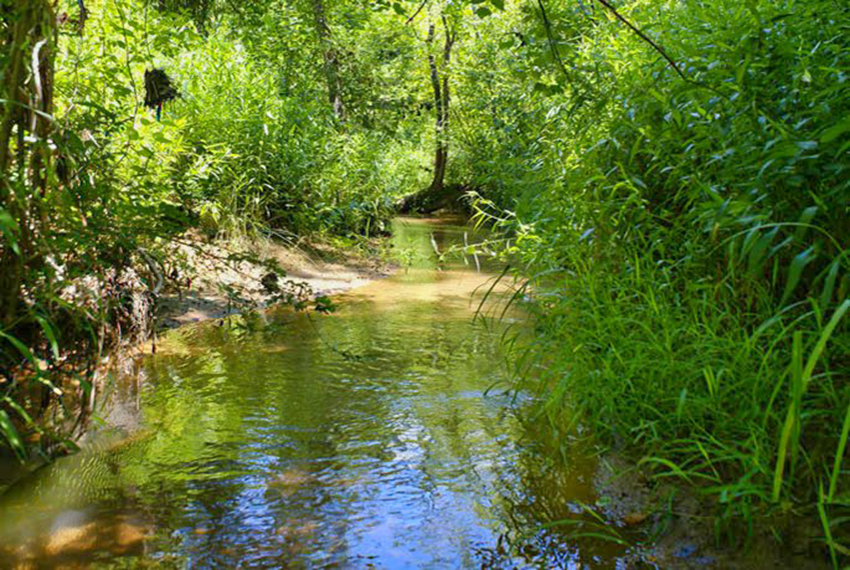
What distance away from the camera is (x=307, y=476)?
3520mm

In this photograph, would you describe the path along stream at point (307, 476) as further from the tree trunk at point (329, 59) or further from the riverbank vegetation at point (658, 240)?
the tree trunk at point (329, 59)

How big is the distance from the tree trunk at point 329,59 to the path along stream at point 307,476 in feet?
25.1

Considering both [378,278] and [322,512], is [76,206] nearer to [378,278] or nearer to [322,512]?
[322,512]

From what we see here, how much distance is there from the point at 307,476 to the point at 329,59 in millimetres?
10208

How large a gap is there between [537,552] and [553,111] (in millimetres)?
2637

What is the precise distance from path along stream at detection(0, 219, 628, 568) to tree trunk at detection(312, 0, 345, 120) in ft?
25.1

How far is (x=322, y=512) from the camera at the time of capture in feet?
10.3

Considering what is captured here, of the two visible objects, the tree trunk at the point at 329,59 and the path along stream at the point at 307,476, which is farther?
the tree trunk at the point at 329,59

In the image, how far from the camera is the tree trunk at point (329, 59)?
1158cm

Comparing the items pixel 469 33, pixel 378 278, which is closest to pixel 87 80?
pixel 378 278

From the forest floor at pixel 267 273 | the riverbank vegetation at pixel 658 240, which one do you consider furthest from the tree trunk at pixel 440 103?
the riverbank vegetation at pixel 658 240

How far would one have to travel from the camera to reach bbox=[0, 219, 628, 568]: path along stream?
2.83m

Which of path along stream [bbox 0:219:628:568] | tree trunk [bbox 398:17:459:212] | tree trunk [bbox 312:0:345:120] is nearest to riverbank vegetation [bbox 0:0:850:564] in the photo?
path along stream [bbox 0:219:628:568]

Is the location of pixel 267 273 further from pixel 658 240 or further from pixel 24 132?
pixel 658 240
